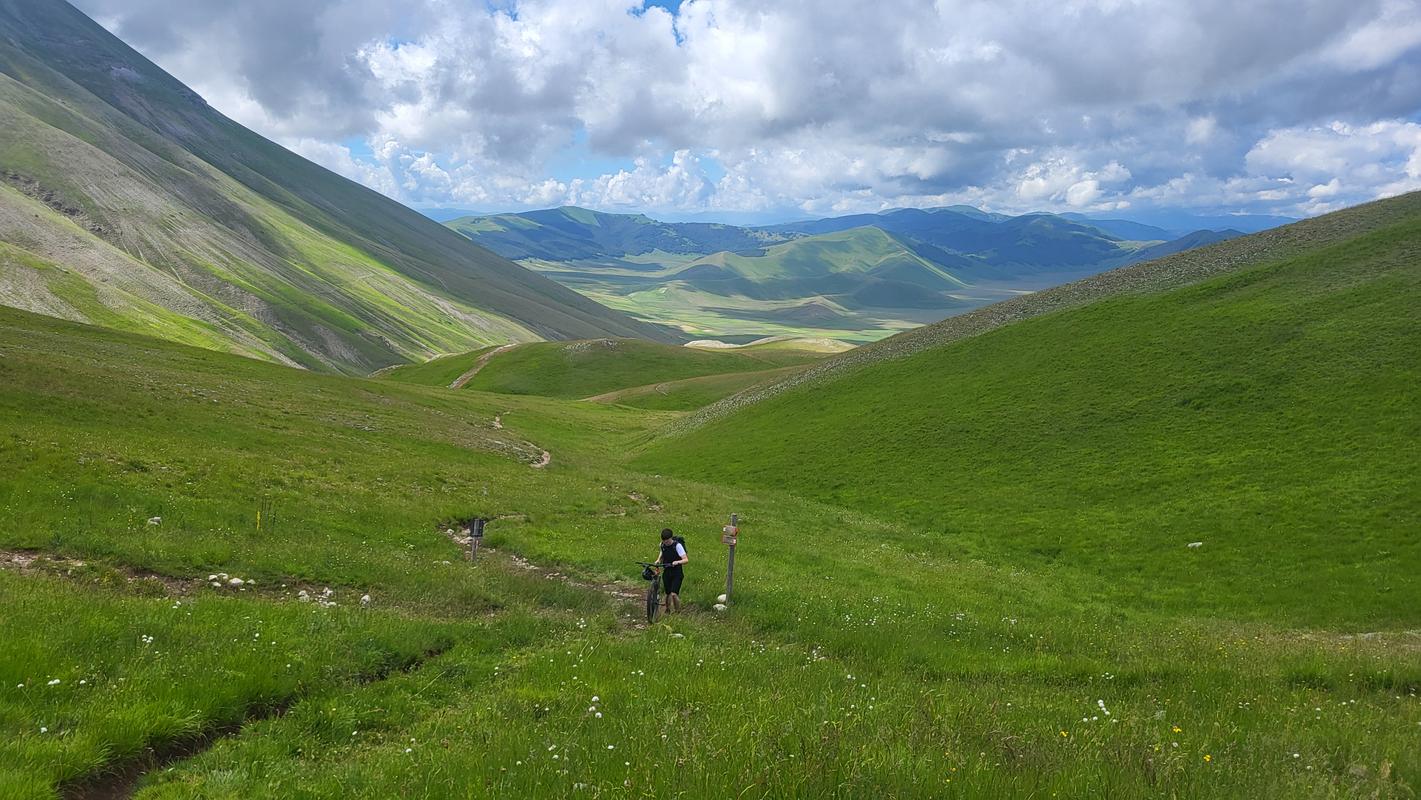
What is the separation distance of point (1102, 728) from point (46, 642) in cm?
1424

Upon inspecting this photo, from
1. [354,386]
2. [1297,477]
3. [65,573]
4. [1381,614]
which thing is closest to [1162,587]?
[1381,614]

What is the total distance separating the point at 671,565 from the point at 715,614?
6.00ft

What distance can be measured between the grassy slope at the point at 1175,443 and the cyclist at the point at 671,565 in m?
19.5

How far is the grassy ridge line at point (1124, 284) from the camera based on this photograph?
212 ft

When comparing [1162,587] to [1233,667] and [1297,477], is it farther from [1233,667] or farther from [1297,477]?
[1233,667]

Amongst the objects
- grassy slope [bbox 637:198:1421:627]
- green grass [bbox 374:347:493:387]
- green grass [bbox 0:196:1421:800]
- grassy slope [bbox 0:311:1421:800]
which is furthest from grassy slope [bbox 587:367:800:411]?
grassy slope [bbox 0:311:1421:800]

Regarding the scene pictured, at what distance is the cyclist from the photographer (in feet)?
59.5

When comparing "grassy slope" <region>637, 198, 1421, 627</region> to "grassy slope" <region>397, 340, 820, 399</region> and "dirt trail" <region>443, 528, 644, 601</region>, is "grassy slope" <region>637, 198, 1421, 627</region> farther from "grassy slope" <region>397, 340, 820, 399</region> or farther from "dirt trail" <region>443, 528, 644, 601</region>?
"grassy slope" <region>397, 340, 820, 399</region>

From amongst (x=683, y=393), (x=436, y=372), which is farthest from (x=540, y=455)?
(x=436, y=372)

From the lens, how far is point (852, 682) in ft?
36.8

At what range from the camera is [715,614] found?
18406 mm

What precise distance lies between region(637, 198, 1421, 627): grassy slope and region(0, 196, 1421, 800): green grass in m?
0.32

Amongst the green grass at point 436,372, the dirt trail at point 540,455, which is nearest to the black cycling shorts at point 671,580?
the dirt trail at point 540,455

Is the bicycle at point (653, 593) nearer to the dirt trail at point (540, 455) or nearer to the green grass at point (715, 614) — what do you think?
the green grass at point (715, 614)
